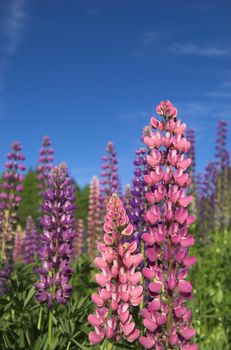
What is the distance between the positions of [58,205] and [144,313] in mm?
1872

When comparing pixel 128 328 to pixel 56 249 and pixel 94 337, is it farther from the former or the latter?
pixel 56 249

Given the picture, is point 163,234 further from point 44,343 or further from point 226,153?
point 226,153

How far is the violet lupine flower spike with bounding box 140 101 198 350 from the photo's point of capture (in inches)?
89.8

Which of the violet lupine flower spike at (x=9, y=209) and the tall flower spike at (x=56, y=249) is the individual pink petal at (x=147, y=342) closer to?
the tall flower spike at (x=56, y=249)

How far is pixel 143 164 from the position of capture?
4.21 metres

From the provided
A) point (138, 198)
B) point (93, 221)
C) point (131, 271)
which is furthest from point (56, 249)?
point (93, 221)

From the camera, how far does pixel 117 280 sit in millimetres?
2338

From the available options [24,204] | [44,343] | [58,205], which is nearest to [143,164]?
[58,205]

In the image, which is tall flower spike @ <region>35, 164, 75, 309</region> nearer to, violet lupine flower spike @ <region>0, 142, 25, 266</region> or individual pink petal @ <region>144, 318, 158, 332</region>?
individual pink petal @ <region>144, 318, 158, 332</region>

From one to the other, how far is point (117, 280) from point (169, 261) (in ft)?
0.82

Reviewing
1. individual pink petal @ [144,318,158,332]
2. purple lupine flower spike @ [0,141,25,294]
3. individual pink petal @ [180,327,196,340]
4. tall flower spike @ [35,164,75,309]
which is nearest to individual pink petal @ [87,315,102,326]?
individual pink petal @ [144,318,158,332]

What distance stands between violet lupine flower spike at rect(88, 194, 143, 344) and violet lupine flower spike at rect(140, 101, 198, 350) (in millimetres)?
68

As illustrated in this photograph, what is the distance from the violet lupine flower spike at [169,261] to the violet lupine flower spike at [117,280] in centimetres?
7

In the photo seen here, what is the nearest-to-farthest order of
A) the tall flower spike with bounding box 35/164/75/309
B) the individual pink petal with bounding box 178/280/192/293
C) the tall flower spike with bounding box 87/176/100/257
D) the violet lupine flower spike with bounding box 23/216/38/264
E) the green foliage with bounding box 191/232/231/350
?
1. the individual pink petal with bounding box 178/280/192/293
2. the tall flower spike with bounding box 35/164/75/309
3. the green foliage with bounding box 191/232/231/350
4. the violet lupine flower spike with bounding box 23/216/38/264
5. the tall flower spike with bounding box 87/176/100/257
